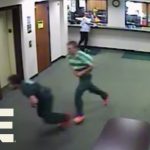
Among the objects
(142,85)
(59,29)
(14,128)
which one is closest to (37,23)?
(59,29)

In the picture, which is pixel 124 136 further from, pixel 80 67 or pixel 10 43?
pixel 10 43

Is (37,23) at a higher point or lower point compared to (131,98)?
higher

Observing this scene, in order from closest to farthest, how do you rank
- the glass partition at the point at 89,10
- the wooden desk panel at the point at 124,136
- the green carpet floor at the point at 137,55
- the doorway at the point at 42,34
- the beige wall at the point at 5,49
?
the wooden desk panel at the point at 124,136, the beige wall at the point at 5,49, the doorway at the point at 42,34, the green carpet floor at the point at 137,55, the glass partition at the point at 89,10

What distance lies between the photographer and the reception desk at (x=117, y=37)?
34.4 ft

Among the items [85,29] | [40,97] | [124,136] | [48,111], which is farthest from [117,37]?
[124,136]

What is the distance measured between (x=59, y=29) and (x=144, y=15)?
111 inches

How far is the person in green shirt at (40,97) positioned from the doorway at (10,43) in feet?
8.57

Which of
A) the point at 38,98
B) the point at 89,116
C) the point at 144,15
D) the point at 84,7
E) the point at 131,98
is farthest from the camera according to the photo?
the point at 84,7

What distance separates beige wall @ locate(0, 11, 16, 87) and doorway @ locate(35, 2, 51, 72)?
3.48 feet

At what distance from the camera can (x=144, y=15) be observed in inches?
410

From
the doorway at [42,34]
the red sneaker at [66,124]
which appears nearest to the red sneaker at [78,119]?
the red sneaker at [66,124]

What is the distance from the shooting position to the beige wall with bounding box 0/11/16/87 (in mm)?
7422

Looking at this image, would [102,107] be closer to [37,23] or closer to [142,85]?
[142,85]

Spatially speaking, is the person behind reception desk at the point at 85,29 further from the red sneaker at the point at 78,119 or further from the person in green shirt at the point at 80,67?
the red sneaker at the point at 78,119
